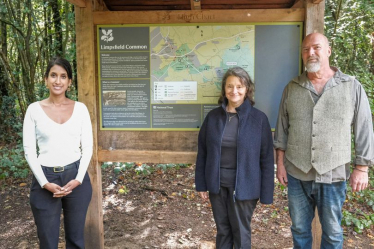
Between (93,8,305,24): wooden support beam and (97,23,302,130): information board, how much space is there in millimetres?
59

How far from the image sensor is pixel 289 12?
10.6ft

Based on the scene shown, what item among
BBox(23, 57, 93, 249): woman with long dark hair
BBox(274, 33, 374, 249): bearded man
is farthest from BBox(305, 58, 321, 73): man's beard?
BBox(23, 57, 93, 249): woman with long dark hair

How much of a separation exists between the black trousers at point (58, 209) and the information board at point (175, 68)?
0.98m

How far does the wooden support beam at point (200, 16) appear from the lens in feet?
10.6

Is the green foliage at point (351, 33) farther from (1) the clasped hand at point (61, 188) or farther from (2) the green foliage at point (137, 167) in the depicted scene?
(1) the clasped hand at point (61, 188)

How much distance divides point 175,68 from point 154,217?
2762 mm

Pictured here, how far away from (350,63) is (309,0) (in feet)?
15.2

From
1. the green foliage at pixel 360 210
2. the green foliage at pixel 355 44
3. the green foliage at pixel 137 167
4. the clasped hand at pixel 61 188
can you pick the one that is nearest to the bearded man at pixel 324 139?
the clasped hand at pixel 61 188

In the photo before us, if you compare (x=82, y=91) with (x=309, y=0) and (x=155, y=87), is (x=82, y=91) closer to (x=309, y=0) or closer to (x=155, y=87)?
(x=155, y=87)

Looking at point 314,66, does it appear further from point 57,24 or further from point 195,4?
point 57,24

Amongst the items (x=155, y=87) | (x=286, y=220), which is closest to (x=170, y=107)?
(x=155, y=87)

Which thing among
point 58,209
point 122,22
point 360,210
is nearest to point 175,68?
point 122,22

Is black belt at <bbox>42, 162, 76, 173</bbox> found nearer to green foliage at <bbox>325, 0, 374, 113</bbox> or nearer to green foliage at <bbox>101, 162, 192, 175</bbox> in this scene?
green foliage at <bbox>101, 162, 192, 175</bbox>

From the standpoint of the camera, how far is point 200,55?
3357 mm
